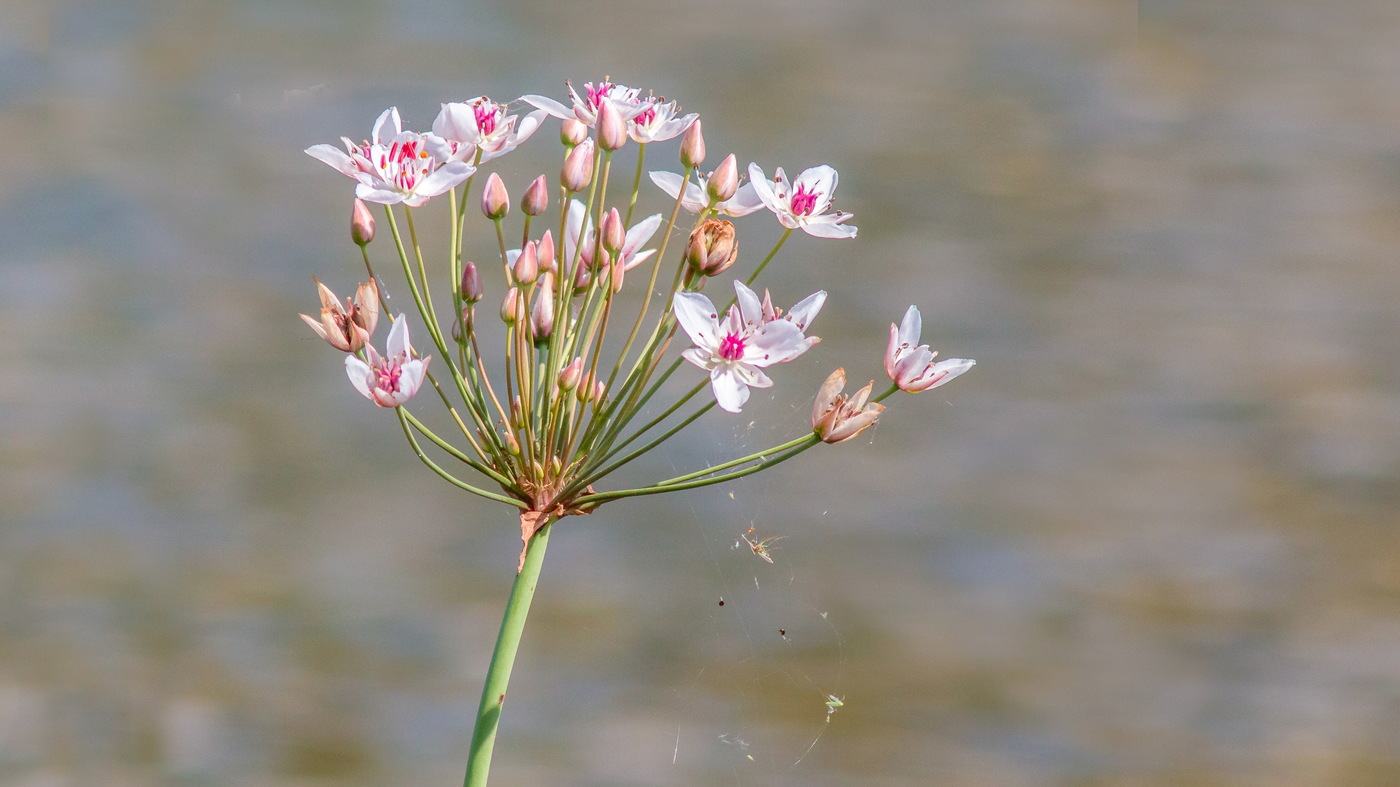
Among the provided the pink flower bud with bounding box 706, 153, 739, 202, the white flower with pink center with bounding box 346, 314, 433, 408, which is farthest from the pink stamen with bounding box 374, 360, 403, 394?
the pink flower bud with bounding box 706, 153, 739, 202

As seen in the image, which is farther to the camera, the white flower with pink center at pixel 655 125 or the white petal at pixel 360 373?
the white flower with pink center at pixel 655 125

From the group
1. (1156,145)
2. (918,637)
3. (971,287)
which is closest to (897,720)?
(918,637)

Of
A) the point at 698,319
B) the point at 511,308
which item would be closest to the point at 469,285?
the point at 511,308

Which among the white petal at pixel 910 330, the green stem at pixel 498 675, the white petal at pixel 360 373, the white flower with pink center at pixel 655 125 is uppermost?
the white flower with pink center at pixel 655 125

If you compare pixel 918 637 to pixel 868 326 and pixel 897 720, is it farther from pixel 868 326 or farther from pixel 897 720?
pixel 868 326

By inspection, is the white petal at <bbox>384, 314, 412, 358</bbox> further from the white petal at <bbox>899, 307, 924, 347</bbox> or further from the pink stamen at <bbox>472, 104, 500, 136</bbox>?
the white petal at <bbox>899, 307, 924, 347</bbox>

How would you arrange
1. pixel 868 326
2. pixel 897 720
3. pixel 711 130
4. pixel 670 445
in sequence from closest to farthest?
1. pixel 670 445
2. pixel 897 720
3. pixel 868 326
4. pixel 711 130

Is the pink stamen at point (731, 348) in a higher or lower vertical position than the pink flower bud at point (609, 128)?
lower

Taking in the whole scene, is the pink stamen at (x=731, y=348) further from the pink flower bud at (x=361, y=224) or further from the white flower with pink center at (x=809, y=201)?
the pink flower bud at (x=361, y=224)

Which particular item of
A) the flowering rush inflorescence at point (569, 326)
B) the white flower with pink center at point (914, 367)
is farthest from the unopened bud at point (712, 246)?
the white flower with pink center at point (914, 367)
